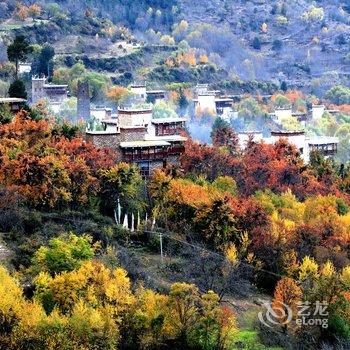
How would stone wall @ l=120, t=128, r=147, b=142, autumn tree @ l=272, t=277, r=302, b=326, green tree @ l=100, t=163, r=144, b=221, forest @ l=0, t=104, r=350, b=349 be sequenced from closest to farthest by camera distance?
forest @ l=0, t=104, r=350, b=349 < autumn tree @ l=272, t=277, r=302, b=326 < green tree @ l=100, t=163, r=144, b=221 < stone wall @ l=120, t=128, r=147, b=142

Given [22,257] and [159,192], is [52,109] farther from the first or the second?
[22,257]

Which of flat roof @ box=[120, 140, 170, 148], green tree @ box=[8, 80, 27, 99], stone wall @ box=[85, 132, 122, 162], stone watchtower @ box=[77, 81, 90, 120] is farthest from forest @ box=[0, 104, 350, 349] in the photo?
stone watchtower @ box=[77, 81, 90, 120]

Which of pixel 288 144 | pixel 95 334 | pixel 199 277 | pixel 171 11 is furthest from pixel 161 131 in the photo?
pixel 171 11

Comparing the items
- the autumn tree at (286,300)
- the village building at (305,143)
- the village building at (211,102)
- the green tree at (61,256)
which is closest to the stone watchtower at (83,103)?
the village building at (305,143)

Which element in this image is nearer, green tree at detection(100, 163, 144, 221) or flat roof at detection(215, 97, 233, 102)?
green tree at detection(100, 163, 144, 221)

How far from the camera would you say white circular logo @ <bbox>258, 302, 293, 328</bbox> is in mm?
25938

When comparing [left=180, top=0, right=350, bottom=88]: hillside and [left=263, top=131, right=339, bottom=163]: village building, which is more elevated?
[left=180, top=0, right=350, bottom=88]: hillside

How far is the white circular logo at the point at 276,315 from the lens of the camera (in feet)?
85.1

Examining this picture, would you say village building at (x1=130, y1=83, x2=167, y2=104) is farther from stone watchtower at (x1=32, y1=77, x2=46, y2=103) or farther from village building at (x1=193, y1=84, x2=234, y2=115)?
stone watchtower at (x1=32, y1=77, x2=46, y2=103)

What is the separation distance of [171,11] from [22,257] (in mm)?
80189

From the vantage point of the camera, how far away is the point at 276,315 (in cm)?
2634

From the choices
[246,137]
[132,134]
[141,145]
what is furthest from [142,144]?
[246,137]

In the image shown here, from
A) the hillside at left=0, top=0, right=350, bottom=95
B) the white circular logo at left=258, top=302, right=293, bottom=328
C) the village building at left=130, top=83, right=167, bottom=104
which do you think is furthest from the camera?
the hillside at left=0, top=0, right=350, bottom=95

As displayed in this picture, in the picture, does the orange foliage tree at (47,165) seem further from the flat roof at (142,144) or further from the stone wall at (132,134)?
the stone wall at (132,134)
